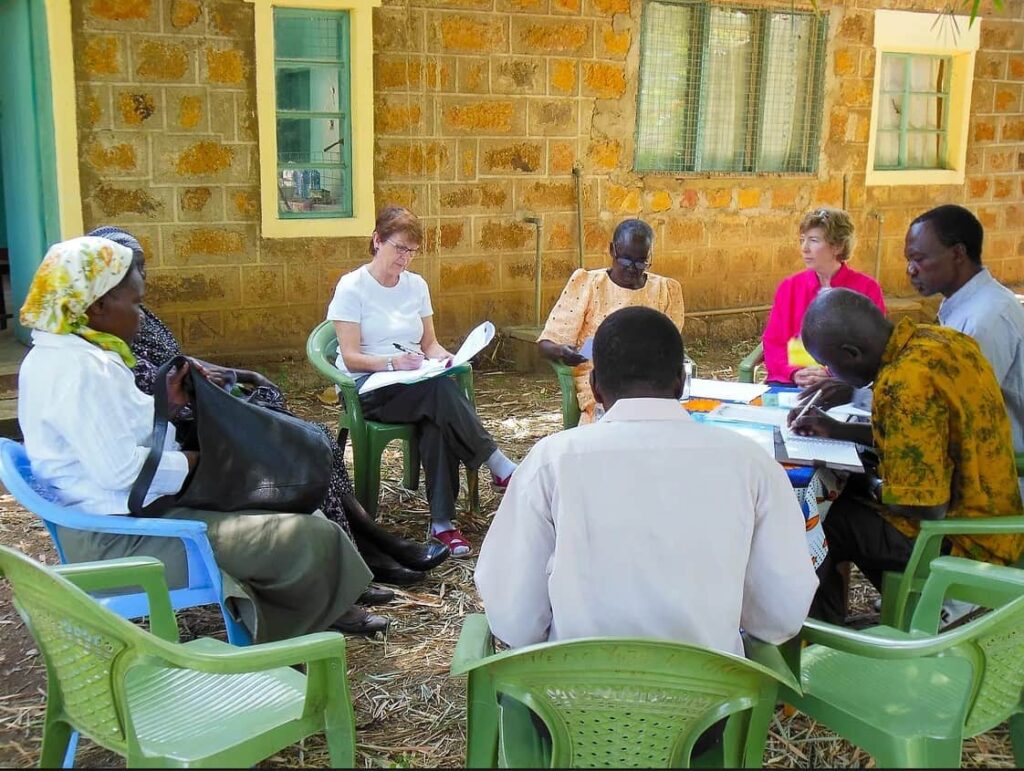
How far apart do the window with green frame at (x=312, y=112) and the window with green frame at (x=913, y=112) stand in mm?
4968

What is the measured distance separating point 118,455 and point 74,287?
1.62 feet

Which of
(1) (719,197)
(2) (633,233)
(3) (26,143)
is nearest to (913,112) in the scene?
(1) (719,197)

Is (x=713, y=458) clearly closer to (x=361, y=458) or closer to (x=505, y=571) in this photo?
(x=505, y=571)

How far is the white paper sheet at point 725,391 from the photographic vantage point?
406 centimetres

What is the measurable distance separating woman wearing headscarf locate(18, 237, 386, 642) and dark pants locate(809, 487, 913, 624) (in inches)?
59.2

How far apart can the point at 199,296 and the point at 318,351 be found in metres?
2.61

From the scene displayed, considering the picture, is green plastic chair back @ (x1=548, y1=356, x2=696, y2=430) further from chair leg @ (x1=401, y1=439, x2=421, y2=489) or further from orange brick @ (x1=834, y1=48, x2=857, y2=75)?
orange brick @ (x1=834, y1=48, x2=857, y2=75)

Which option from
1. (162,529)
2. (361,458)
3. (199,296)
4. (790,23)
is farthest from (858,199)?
(162,529)

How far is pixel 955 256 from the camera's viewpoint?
3.97 metres

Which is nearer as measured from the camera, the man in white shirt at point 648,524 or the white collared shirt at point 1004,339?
the man in white shirt at point 648,524

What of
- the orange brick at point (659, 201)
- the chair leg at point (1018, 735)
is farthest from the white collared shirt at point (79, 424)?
the orange brick at point (659, 201)

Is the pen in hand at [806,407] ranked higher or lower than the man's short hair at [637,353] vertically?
lower

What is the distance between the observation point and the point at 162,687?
2611 mm

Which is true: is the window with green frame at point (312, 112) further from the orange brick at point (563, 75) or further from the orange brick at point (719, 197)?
the orange brick at point (719, 197)
